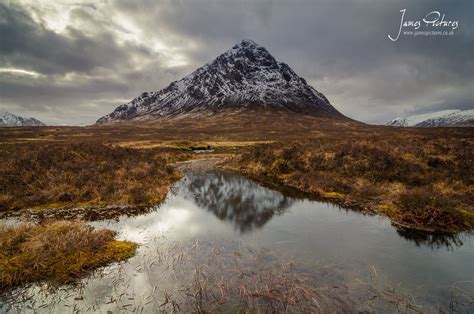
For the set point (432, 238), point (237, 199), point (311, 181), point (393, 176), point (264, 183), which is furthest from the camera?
point (264, 183)

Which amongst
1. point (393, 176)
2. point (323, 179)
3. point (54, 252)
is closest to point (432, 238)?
point (393, 176)

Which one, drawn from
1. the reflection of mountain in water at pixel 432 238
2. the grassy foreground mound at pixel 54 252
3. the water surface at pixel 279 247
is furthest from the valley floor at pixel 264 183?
the water surface at pixel 279 247

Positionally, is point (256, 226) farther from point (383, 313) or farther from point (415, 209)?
point (415, 209)

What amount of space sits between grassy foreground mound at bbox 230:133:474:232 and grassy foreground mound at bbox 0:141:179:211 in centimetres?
1252

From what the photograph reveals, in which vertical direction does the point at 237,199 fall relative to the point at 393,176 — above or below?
below

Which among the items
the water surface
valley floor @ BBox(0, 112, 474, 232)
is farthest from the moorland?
the water surface

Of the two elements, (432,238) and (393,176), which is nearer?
(432,238)

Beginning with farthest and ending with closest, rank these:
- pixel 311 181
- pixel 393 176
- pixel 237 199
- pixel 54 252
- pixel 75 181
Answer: pixel 311 181
pixel 393 176
pixel 237 199
pixel 75 181
pixel 54 252

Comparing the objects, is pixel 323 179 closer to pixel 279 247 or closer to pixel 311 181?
pixel 311 181

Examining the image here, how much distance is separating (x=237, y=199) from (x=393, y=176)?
1287 cm

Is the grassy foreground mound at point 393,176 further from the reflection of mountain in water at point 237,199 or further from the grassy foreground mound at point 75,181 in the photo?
the grassy foreground mound at point 75,181

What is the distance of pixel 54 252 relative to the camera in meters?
9.79

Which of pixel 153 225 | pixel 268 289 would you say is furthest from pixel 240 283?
pixel 153 225

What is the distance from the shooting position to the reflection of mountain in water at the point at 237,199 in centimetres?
1620
